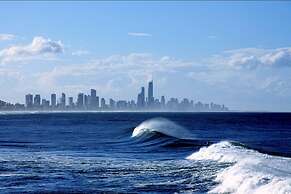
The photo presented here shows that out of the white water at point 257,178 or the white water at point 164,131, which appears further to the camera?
the white water at point 164,131

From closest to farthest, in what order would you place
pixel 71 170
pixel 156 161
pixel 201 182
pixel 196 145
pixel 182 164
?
pixel 201 182, pixel 71 170, pixel 182 164, pixel 156 161, pixel 196 145

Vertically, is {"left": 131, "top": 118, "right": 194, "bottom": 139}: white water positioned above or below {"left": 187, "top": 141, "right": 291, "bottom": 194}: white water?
above

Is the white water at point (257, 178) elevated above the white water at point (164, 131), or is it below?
below

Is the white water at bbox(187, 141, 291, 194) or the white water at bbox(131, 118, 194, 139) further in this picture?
the white water at bbox(131, 118, 194, 139)

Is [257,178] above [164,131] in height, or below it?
below

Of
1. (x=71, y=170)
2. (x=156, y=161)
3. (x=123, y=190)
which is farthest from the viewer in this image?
(x=156, y=161)

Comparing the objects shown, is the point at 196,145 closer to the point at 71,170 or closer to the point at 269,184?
the point at 71,170

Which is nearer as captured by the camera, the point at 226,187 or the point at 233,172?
the point at 226,187

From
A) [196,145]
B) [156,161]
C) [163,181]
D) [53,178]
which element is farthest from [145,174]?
[196,145]

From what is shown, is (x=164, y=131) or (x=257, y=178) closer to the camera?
(x=257, y=178)

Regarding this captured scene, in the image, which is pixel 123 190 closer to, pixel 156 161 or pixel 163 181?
pixel 163 181
